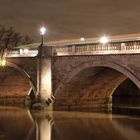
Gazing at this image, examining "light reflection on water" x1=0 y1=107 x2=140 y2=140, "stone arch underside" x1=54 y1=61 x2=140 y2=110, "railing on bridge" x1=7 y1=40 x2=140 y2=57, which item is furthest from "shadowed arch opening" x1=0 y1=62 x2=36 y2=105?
"light reflection on water" x1=0 y1=107 x2=140 y2=140

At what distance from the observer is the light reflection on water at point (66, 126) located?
31312 millimetres

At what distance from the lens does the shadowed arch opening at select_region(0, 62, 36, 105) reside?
170 ft

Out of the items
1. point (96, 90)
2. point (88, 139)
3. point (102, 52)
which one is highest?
point (102, 52)

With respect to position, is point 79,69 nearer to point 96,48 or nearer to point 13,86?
point 96,48

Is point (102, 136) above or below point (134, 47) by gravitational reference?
below

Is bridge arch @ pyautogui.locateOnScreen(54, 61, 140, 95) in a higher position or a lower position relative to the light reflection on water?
higher

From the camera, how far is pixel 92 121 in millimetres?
37938

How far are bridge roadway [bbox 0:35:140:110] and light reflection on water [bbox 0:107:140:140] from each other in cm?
226

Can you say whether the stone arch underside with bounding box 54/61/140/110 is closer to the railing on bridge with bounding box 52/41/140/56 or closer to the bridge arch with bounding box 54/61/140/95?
the bridge arch with bounding box 54/61/140/95

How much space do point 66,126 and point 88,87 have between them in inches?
365

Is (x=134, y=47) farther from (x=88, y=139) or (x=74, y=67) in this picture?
(x=88, y=139)

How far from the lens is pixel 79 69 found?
40.7m

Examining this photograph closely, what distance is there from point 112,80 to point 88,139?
1531 cm

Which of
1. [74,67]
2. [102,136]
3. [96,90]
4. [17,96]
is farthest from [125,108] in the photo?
[102,136]
